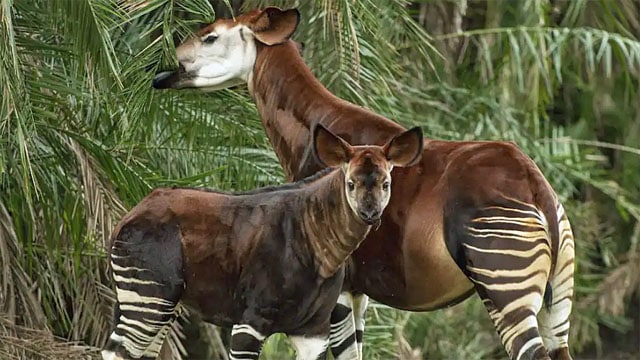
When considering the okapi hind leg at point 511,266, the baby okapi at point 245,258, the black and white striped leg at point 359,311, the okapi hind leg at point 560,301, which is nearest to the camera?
the baby okapi at point 245,258

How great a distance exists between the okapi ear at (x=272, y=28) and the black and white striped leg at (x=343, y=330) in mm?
1000

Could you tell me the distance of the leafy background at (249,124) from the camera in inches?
211

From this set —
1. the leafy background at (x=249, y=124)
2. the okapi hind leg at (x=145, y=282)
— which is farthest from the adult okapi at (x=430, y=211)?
the okapi hind leg at (x=145, y=282)

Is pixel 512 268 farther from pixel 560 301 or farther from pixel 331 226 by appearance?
pixel 331 226

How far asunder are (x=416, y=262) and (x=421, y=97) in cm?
535

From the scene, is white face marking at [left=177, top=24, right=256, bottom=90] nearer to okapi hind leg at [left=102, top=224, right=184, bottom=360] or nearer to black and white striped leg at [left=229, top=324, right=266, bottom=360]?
okapi hind leg at [left=102, top=224, right=184, bottom=360]

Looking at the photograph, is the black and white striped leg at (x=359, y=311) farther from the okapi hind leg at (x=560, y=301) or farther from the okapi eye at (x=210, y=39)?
the okapi eye at (x=210, y=39)

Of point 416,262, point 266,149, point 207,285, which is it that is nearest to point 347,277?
point 416,262

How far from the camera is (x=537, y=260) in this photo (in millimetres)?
4102

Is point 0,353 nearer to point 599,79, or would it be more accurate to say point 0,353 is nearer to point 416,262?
point 416,262

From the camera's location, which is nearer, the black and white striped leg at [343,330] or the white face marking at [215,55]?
the black and white striped leg at [343,330]

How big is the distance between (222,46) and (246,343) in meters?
1.29

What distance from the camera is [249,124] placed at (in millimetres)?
6875

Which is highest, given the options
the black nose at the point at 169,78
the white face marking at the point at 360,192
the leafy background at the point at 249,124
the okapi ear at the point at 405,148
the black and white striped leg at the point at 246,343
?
the okapi ear at the point at 405,148
